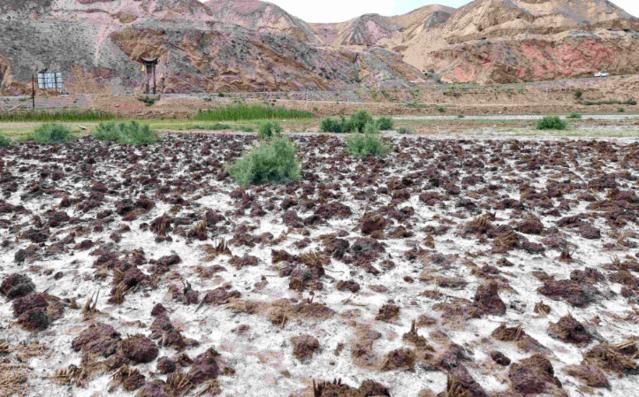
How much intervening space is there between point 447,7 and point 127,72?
98.3 m

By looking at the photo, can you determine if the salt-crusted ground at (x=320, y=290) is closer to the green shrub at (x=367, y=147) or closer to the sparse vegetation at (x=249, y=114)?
the green shrub at (x=367, y=147)

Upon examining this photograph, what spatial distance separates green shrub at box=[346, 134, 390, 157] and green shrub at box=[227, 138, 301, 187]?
3942 mm

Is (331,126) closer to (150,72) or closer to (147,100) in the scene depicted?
(147,100)

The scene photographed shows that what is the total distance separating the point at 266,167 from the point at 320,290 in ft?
17.3

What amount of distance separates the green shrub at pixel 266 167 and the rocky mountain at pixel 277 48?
176 ft

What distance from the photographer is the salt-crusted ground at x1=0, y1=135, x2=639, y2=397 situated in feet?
10.3

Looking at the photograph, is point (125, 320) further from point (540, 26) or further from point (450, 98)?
point (540, 26)

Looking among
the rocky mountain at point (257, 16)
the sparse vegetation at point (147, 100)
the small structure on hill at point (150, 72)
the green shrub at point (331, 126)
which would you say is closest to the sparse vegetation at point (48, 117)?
the sparse vegetation at point (147, 100)

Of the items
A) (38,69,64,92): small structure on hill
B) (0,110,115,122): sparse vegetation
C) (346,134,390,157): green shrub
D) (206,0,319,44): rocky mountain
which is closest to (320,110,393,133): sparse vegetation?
(346,134,390,157): green shrub

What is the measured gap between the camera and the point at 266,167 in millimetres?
9391

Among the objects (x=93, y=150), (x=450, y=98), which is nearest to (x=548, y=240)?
(x=93, y=150)

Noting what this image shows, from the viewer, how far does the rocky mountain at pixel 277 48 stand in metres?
59.4

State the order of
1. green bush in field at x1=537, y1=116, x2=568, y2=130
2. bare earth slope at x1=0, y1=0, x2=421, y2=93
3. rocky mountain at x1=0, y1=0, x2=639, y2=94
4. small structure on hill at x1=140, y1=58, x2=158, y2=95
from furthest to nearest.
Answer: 1. rocky mountain at x1=0, y1=0, x2=639, y2=94
2. small structure on hill at x1=140, y1=58, x2=158, y2=95
3. bare earth slope at x1=0, y1=0, x2=421, y2=93
4. green bush in field at x1=537, y1=116, x2=568, y2=130

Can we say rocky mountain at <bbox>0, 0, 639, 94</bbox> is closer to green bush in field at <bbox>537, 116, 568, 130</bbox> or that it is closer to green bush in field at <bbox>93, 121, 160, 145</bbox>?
green bush in field at <bbox>93, 121, 160, 145</bbox>
